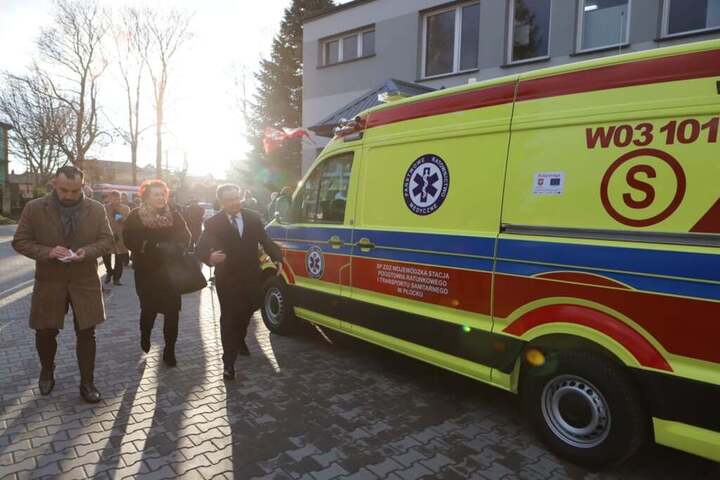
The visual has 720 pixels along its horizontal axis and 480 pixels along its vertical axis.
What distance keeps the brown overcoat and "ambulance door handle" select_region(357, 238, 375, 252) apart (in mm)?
2083

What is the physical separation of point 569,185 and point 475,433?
186 cm

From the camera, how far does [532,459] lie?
325cm

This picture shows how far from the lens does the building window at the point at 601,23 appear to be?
32.1 feet

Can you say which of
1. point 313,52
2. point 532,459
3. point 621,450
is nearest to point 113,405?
point 532,459

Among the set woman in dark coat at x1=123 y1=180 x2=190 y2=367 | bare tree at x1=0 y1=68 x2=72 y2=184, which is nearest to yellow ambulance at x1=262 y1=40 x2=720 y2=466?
woman in dark coat at x1=123 y1=180 x2=190 y2=367

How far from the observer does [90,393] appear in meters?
3.95

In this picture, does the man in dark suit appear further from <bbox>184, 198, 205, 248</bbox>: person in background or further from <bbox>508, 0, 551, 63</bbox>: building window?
<bbox>508, 0, 551, 63</bbox>: building window

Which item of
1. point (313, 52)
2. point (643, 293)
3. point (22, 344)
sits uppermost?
point (313, 52)

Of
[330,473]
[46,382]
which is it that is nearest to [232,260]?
[46,382]

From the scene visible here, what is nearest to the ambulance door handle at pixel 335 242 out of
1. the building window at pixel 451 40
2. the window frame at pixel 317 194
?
the window frame at pixel 317 194

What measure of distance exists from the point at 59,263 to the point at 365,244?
8.06ft

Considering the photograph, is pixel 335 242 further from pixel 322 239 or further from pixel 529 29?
pixel 529 29

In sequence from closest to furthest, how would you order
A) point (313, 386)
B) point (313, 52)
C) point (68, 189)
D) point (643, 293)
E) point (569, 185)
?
point (643, 293)
point (569, 185)
point (68, 189)
point (313, 386)
point (313, 52)

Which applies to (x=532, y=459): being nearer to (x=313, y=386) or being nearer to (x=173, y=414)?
(x=313, y=386)
